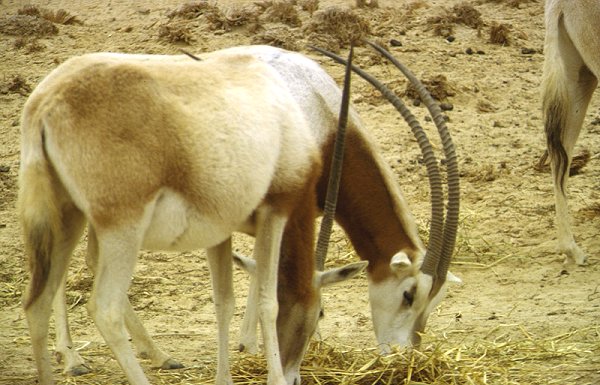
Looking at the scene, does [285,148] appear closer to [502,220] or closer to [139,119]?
[139,119]

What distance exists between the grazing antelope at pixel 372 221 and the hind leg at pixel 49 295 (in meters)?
0.98

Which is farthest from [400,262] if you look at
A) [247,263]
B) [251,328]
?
[251,328]

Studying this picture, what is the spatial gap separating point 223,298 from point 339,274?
58cm

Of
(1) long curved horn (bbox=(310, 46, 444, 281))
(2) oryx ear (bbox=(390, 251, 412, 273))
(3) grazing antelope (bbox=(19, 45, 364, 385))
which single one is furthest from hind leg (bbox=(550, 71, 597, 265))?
(3) grazing antelope (bbox=(19, 45, 364, 385))

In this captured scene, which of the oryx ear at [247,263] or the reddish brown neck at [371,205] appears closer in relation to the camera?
the oryx ear at [247,263]

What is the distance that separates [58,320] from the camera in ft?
20.3

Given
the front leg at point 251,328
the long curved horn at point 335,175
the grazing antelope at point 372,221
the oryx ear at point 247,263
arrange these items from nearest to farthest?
the long curved horn at point 335,175 → the oryx ear at point 247,263 → the grazing antelope at point 372,221 → the front leg at point 251,328

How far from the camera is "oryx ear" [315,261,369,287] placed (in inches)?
224

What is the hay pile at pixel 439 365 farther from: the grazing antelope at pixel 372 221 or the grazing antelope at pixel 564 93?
the grazing antelope at pixel 564 93

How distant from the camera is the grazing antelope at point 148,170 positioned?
469 centimetres

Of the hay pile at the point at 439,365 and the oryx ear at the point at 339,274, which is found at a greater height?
the oryx ear at the point at 339,274

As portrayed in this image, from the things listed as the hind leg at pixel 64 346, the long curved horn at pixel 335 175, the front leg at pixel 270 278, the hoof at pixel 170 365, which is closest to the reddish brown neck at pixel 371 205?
the long curved horn at pixel 335 175

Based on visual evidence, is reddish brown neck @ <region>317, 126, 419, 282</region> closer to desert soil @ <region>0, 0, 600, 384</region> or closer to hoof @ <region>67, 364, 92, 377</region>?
desert soil @ <region>0, 0, 600, 384</region>

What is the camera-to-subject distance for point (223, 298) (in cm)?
575
